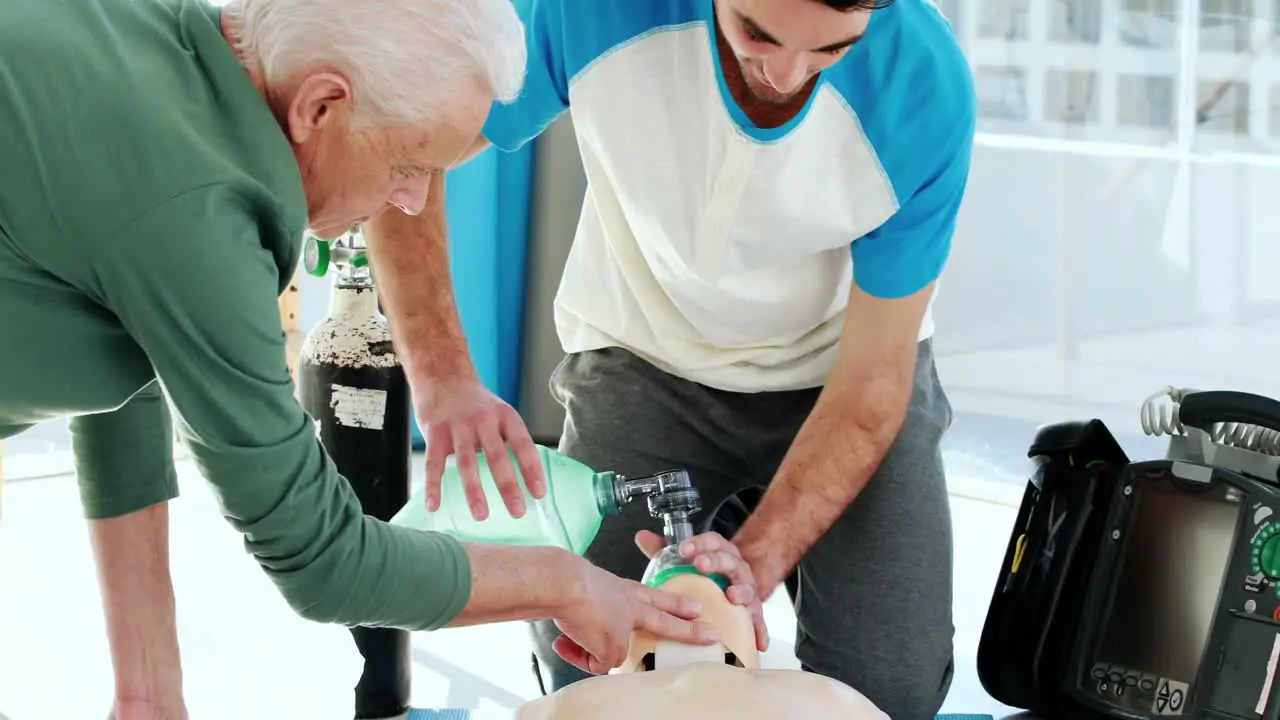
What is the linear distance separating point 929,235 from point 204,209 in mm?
854

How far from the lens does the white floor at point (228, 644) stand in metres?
2.17

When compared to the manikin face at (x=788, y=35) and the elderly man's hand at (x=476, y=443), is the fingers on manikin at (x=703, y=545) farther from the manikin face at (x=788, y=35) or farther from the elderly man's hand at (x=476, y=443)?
the manikin face at (x=788, y=35)

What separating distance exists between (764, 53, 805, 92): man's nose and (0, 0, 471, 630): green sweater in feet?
1.58

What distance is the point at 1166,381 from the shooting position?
3.23 metres

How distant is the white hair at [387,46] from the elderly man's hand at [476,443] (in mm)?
423

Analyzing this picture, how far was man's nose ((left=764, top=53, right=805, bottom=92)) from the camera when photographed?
53.6 inches

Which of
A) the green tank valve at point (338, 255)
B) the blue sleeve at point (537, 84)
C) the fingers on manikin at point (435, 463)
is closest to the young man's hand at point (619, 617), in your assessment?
the fingers on manikin at point (435, 463)

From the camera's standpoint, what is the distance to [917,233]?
5.28ft

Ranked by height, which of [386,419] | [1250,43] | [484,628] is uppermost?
[1250,43]

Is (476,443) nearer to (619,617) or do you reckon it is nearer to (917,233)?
(619,617)

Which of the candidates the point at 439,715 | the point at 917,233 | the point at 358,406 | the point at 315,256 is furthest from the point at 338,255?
the point at 917,233

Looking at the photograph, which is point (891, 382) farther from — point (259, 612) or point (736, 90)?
point (259, 612)

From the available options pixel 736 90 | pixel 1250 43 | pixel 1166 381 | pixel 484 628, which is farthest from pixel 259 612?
pixel 1250 43

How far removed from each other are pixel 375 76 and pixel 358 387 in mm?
868
